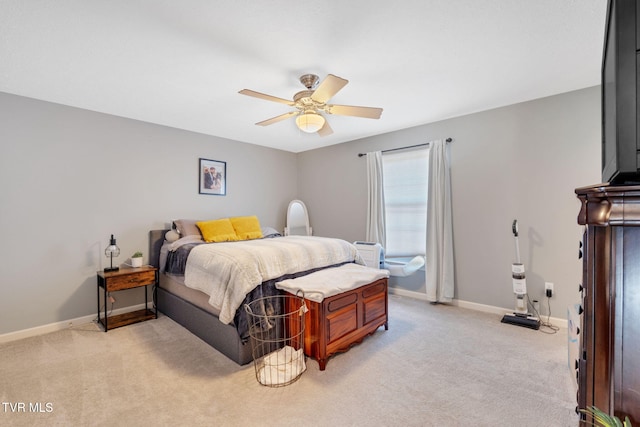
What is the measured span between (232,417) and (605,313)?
187cm

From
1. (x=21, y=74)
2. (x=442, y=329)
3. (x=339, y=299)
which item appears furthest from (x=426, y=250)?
(x=21, y=74)

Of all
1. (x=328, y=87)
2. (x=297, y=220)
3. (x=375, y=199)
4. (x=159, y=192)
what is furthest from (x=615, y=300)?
(x=297, y=220)

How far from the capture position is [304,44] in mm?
2006

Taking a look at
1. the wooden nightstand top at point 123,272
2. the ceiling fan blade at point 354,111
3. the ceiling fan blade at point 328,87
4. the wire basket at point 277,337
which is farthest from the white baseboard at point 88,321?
the ceiling fan blade at point 328,87

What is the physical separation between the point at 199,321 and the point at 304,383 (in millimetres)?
1268

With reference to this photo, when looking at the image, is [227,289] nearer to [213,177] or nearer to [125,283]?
[125,283]

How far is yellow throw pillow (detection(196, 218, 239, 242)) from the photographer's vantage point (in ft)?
12.0

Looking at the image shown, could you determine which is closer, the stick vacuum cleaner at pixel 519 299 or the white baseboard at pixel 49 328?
the white baseboard at pixel 49 328

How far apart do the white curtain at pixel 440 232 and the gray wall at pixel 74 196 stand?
3.24 m

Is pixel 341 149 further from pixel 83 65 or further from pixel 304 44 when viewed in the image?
pixel 83 65

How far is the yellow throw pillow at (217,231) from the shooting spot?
3654 millimetres

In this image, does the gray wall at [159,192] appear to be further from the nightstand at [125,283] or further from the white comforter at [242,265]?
the white comforter at [242,265]

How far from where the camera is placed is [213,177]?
4.29 meters

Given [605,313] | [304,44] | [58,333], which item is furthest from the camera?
[58,333]
